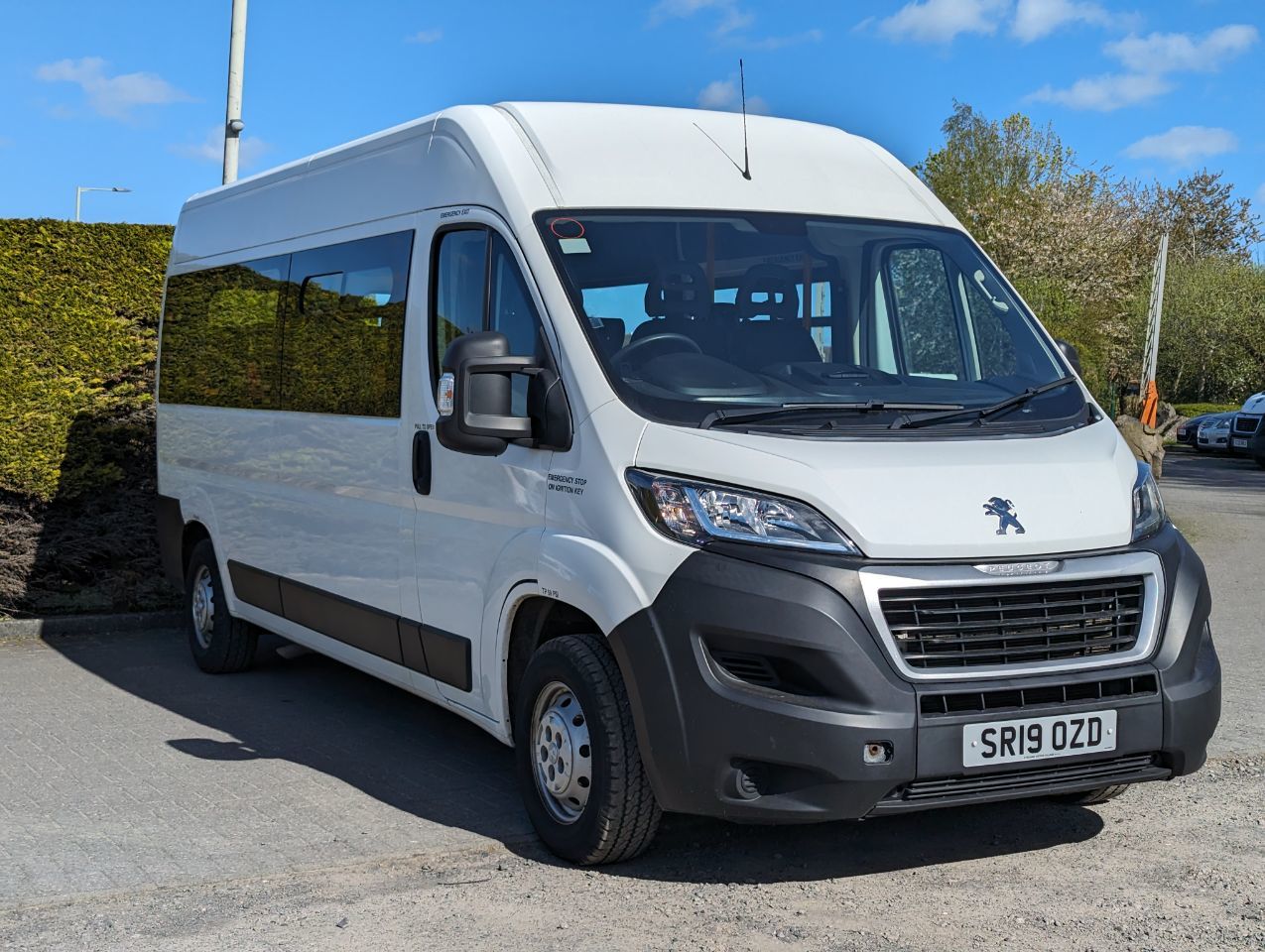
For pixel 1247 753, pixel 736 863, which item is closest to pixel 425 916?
pixel 736 863

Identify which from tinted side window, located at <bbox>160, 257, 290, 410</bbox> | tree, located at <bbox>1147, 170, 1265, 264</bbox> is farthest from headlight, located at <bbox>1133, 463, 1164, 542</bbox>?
tree, located at <bbox>1147, 170, 1265, 264</bbox>

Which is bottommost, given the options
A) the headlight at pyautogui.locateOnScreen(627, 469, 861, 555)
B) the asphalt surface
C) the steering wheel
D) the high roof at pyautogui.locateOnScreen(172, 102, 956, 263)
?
the asphalt surface

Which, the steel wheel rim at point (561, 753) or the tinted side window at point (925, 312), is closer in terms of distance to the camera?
the steel wheel rim at point (561, 753)

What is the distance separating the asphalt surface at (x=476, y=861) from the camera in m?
4.69

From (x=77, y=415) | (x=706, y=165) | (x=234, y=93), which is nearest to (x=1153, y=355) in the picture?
(x=234, y=93)

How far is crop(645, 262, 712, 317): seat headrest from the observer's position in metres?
5.48

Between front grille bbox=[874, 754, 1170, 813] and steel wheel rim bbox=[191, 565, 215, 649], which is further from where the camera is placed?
steel wheel rim bbox=[191, 565, 215, 649]

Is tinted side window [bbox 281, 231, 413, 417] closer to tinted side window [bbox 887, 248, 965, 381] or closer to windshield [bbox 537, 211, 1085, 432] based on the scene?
windshield [bbox 537, 211, 1085, 432]

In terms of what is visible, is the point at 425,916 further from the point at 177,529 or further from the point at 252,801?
the point at 177,529

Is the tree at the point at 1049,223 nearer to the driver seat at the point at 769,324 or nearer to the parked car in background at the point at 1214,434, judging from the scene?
the parked car in background at the point at 1214,434

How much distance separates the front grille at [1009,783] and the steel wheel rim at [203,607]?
17.7ft

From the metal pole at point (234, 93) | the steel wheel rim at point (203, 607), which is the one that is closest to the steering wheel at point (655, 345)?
the steel wheel rim at point (203, 607)

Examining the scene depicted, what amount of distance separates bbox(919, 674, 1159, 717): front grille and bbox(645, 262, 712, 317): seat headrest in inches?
63.4

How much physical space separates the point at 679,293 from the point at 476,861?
2.06m
